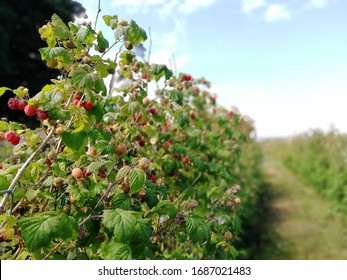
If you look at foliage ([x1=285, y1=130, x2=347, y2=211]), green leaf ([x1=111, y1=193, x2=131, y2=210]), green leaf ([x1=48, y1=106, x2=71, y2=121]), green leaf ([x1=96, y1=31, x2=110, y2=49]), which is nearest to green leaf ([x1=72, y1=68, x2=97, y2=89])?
green leaf ([x1=48, y1=106, x2=71, y2=121])

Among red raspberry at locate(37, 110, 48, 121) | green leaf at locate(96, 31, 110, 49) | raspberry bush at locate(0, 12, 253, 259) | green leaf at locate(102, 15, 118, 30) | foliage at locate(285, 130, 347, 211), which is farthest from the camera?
foliage at locate(285, 130, 347, 211)

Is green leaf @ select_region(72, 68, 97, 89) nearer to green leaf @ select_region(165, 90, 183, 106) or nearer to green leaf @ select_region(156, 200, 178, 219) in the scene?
green leaf @ select_region(156, 200, 178, 219)

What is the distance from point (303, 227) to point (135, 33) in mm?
7870

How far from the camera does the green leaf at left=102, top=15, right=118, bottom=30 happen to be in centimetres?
190

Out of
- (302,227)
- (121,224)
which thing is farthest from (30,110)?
(302,227)

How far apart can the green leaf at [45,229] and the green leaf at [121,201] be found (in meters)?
0.24

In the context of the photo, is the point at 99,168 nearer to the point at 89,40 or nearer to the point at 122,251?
the point at 122,251

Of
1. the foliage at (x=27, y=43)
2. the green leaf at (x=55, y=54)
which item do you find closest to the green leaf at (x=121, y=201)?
the green leaf at (x=55, y=54)

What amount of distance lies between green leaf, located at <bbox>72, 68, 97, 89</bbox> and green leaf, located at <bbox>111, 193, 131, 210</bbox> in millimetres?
499

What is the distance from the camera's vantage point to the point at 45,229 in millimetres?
1274

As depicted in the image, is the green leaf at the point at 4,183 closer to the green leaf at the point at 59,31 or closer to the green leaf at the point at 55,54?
the green leaf at the point at 55,54

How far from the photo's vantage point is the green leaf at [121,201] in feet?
5.06

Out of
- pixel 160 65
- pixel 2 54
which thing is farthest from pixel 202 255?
pixel 2 54

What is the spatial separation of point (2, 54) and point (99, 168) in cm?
1318
